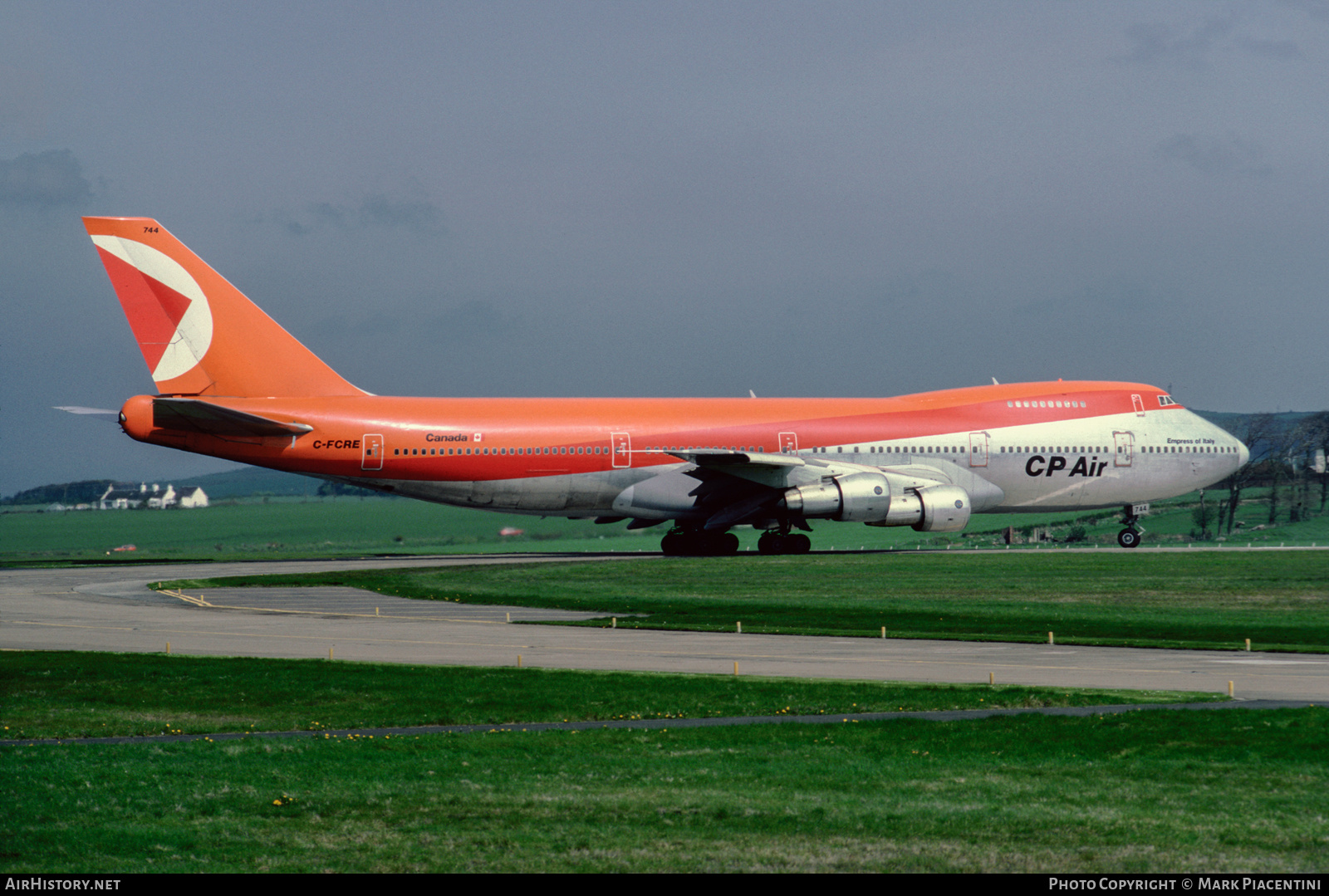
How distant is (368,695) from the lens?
752 inches

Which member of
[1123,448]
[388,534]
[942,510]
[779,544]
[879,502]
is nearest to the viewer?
[879,502]

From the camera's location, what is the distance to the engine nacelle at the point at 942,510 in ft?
159

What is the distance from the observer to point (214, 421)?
146 feet

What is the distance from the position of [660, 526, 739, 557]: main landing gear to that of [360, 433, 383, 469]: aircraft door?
1177 centimetres

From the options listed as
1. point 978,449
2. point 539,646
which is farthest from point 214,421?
point 978,449

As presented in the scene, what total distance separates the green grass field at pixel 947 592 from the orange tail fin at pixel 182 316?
335 inches

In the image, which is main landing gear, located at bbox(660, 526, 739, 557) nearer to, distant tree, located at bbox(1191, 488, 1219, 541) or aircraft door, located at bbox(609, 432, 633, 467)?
aircraft door, located at bbox(609, 432, 633, 467)

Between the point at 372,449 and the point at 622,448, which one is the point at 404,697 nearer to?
the point at 372,449

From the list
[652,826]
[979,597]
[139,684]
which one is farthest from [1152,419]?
[652,826]

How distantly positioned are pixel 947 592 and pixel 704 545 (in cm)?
1504

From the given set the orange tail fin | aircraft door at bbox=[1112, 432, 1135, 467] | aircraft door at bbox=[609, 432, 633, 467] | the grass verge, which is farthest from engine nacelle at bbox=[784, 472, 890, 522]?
the grass verge

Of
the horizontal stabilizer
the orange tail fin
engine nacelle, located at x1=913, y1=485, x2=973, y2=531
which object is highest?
the orange tail fin

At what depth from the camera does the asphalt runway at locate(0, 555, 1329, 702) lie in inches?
822

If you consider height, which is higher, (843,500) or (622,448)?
(622,448)
